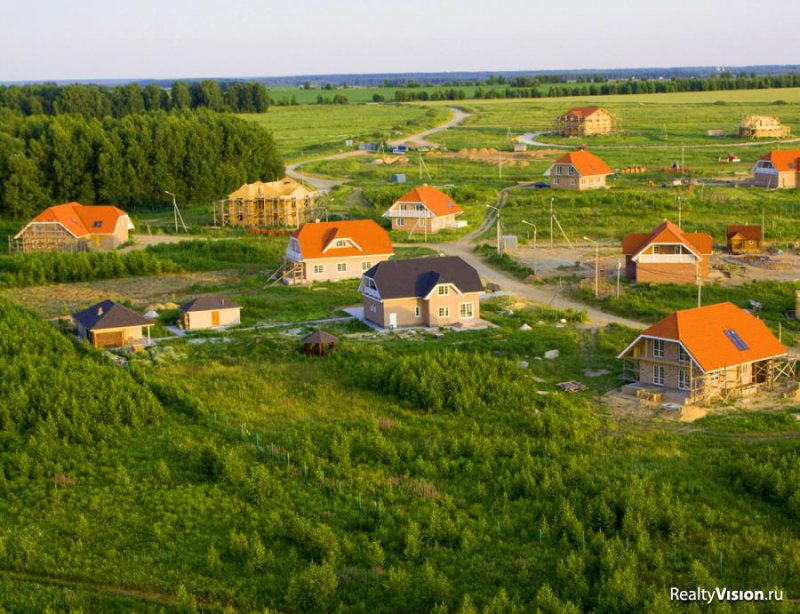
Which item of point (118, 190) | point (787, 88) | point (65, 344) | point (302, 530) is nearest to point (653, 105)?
point (787, 88)

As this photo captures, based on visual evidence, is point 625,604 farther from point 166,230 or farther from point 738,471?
point 166,230

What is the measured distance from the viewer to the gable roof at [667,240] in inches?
1736

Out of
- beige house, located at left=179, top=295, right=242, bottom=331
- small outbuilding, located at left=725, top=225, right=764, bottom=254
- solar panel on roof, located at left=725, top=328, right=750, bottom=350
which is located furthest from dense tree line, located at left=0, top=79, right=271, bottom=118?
solar panel on roof, located at left=725, top=328, right=750, bottom=350

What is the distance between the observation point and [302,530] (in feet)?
71.0

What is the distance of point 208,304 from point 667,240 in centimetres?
1804

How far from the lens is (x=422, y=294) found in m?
38.7

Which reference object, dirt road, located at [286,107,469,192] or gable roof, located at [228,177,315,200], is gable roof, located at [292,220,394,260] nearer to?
gable roof, located at [228,177,315,200]

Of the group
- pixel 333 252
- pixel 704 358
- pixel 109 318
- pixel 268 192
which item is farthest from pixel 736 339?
pixel 268 192

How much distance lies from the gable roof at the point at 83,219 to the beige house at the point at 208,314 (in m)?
19.6

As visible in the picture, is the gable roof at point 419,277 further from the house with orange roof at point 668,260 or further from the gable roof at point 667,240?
the gable roof at point 667,240

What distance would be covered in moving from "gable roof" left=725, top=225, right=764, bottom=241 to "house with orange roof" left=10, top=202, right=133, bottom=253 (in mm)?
30369

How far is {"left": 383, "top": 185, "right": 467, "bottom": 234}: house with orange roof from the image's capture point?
5953 centimetres

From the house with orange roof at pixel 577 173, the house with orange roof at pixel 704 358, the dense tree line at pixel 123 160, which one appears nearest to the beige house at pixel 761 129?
the house with orange roof at pixel 577 173

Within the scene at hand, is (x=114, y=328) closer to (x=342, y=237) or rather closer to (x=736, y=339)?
(x=342, y=237)
